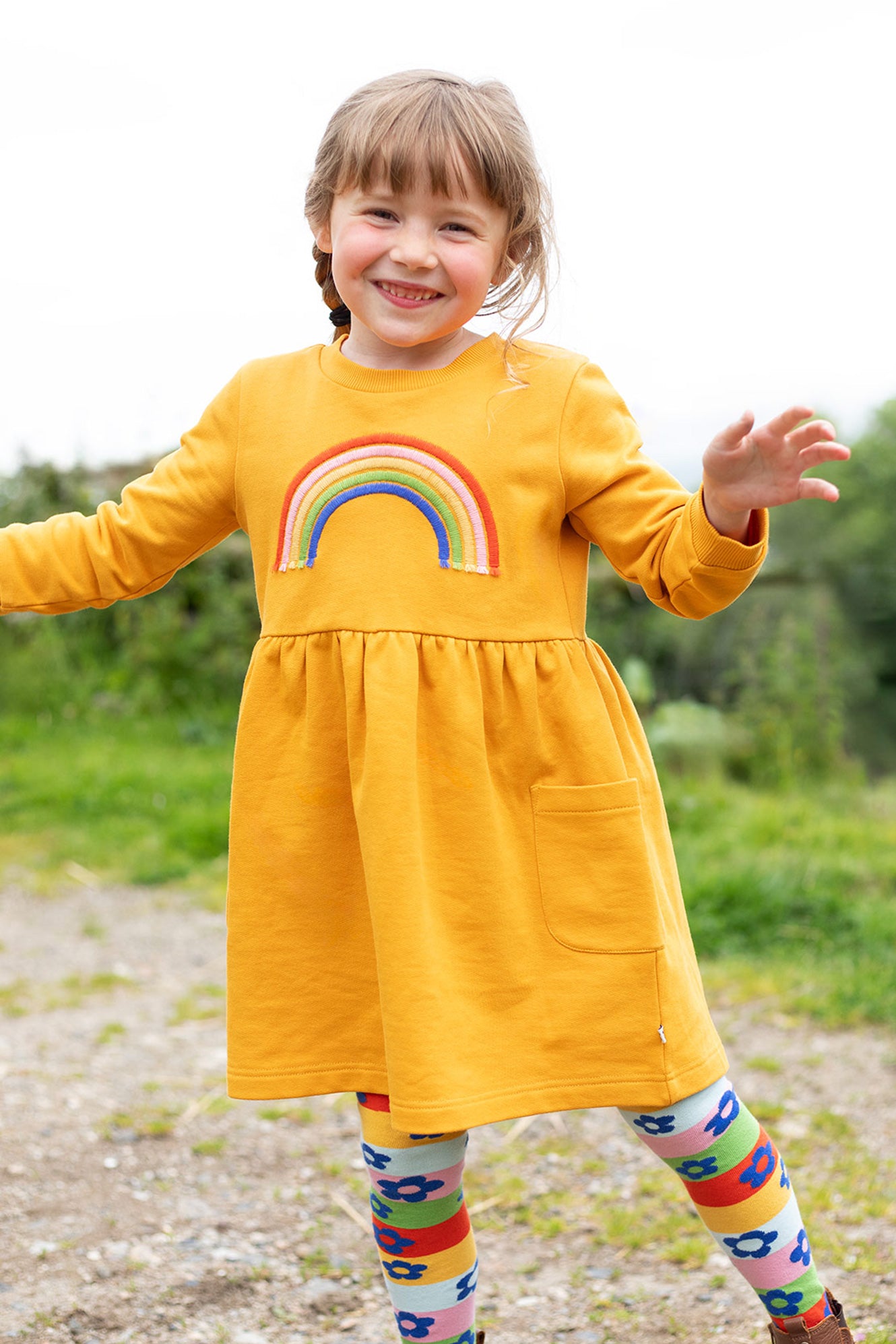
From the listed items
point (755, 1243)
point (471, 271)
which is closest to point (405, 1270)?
point (755, 1243)

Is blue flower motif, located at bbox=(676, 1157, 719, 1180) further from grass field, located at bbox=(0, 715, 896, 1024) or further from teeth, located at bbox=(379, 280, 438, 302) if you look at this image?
grass field, located at bbox=(0, 715, 896, 1024)

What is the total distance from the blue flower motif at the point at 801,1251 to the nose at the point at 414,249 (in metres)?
1.18

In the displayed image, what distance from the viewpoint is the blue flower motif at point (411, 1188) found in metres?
1.57

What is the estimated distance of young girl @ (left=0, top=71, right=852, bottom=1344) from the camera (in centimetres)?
148

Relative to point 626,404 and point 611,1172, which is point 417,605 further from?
point 611,1172

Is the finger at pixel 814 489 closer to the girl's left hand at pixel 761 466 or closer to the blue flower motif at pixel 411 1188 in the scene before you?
the girl's left hand at pixel 761 466

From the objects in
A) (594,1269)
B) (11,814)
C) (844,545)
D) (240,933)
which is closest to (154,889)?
(11,814)

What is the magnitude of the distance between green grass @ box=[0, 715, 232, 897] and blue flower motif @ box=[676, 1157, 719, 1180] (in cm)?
241

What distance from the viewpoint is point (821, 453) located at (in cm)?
135

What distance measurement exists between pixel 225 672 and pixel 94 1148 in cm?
274

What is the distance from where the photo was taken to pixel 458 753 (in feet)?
4.93

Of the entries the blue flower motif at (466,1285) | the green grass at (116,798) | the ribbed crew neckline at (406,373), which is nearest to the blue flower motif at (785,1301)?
the blue flower motif at (466,1285)

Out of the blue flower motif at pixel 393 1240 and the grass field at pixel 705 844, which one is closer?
the blue flower motif at pixel 393 1240

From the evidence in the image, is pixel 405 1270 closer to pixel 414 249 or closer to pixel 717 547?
pixel 717 547
